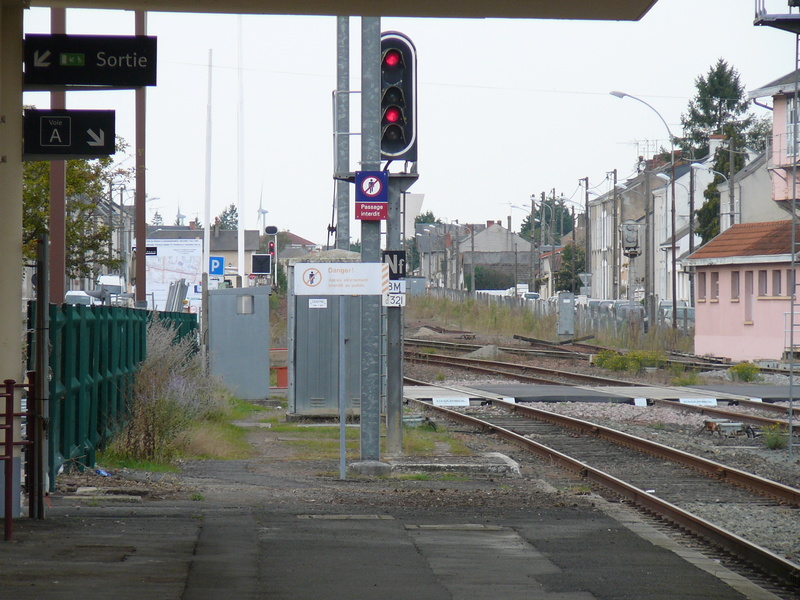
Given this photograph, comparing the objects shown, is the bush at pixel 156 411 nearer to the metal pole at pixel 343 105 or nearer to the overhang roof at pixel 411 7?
the overhang roof at pixel 411 7

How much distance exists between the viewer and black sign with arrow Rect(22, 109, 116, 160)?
308 inches

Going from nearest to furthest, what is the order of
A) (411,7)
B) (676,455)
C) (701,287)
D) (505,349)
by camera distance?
(411,7)
(676,455)
(505,349)
(701,287)

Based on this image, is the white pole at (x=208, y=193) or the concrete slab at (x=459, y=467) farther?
the white pole at (x=208, y=193)

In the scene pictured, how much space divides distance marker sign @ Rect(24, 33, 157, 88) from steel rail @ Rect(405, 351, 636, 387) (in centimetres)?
1981

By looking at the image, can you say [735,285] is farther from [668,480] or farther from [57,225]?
[57,225]

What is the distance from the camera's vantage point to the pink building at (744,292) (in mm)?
34188

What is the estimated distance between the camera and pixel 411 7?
7934 millimetres

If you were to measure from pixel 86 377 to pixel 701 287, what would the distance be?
1230 inches

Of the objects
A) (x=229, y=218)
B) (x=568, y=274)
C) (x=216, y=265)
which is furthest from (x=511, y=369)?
(x=229, y=218)

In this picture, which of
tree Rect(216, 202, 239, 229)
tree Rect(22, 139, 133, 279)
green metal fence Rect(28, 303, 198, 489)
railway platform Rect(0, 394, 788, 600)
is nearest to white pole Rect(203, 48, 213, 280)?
tree Rect(22, 139, 133, 279)

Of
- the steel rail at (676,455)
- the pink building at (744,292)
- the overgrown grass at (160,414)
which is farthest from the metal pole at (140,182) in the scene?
the pink building at (744,292)

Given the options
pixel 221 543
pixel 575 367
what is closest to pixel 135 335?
pixel 221 543

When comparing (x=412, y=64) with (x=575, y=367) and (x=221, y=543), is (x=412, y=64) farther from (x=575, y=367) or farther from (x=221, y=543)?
(x=575, y=367)

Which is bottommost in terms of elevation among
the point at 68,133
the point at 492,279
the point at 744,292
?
the point at 744,292
